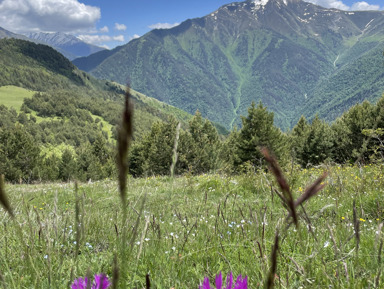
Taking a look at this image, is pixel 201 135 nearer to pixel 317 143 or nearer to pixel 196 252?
pixel 317 143

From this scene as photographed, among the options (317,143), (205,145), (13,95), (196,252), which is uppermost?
(13,95)

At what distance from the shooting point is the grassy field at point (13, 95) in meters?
166

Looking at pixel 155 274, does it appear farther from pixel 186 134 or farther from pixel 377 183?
pixel 186 134

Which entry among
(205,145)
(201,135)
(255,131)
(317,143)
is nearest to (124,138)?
(255,131)

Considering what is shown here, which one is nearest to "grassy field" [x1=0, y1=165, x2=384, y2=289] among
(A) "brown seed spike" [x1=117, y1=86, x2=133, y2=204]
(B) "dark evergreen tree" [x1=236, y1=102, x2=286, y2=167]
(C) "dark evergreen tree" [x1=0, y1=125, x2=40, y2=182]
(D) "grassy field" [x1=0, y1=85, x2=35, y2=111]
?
(A) "brown seed spike" [x1=117, y1=86, x2=133, y2=204]

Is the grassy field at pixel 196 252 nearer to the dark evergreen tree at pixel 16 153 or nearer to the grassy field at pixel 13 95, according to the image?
the dark evergreen tree at pixel 16 153

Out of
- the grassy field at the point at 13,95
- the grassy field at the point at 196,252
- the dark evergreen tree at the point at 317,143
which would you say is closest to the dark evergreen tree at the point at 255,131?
the dark evergreen tree at the point at 317,143

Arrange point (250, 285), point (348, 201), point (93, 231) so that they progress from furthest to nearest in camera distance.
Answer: point (348, 201), point (93, 231), point (250, 285)

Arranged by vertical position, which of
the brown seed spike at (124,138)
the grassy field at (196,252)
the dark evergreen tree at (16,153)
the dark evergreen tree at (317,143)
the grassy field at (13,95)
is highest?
the grassy field at (13,95)

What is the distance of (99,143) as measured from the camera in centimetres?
6169

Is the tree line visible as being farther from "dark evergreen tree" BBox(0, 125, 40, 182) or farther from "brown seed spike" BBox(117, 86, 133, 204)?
"brown seed spike" BBox(117, 86, 133, 204)

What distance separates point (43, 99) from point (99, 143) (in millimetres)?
134450

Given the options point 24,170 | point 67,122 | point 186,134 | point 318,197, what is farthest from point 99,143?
point 67,122

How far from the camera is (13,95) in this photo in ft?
594
